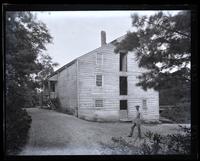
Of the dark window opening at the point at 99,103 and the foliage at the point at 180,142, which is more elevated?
the dark window opening at the point at 99,103

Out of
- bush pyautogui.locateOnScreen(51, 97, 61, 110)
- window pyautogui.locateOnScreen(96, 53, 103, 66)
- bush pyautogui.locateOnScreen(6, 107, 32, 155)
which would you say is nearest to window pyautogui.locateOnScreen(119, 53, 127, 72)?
window pyautogui.locateOnScreen(96, 53, 103, 66)

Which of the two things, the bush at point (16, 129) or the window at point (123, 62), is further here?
the window at point (123, 62)

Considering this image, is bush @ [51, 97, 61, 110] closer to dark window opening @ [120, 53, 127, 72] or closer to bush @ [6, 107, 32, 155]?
bush @ [6, 107, 32, 155]

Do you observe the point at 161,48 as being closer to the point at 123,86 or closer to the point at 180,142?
the point at 123,86

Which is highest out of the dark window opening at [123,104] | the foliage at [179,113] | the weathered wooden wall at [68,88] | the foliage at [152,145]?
the weathered wooden wall at [68,88]

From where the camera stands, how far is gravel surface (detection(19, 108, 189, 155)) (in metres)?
1.61

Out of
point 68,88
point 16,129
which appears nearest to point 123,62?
point 68,88

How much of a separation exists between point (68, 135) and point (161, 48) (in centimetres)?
86

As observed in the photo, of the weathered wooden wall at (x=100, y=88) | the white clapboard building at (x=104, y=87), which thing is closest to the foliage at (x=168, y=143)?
the white clapboard building at (x=104, y=87)

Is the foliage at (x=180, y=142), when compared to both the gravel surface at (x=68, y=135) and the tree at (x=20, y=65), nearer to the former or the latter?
the gravel surface at (x=68, y=135)

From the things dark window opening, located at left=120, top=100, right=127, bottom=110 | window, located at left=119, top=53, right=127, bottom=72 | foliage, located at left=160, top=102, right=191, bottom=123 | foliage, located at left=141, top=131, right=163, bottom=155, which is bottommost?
foliage, located at left=141, top=131, right=163, bottom=155

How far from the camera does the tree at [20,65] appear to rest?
160cm
